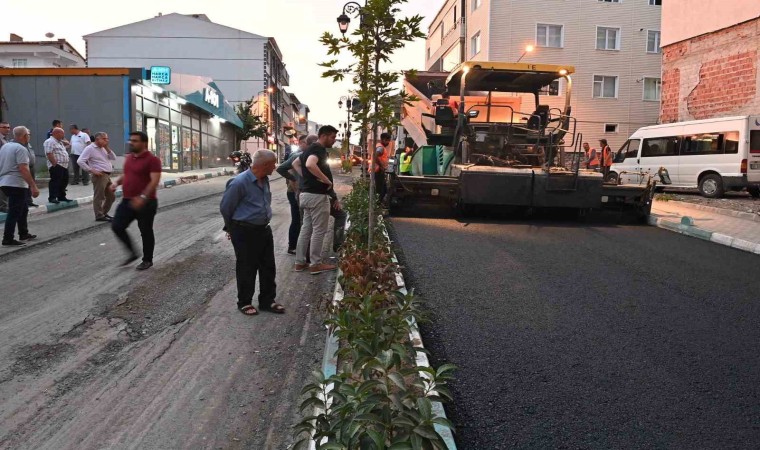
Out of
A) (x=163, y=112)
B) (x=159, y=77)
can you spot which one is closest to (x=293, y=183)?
(x=159, y=77)

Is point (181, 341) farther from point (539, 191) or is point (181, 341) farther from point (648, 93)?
point (648, 93)

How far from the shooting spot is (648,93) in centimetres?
3366

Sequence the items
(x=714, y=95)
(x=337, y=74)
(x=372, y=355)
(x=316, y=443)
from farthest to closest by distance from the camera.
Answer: (x=714, y=95) → (x=337, y=74) → (x=372, y=355) → (x=316, y=443)

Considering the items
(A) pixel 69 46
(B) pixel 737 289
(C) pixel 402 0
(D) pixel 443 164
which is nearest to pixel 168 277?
(C) pixel 402 0

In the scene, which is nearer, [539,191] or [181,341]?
[181,341]

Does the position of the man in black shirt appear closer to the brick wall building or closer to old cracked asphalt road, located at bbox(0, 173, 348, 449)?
old cracked asphalt road, located at bbox(0, 173, 348, 449)

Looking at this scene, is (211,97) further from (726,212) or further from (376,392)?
(376,392)

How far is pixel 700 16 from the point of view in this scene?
20.0 metres

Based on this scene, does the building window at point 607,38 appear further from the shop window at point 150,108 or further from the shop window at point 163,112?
the shop window at point 150,108

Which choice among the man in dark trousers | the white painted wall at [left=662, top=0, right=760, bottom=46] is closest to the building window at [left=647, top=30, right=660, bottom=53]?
the white painted wall at [left=662, top=0, right=760, bottom=46]

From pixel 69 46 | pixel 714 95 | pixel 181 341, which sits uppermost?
pixel 69 46

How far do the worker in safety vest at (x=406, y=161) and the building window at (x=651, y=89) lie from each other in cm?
2505

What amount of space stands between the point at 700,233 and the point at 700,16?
13354 mm

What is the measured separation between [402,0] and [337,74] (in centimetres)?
84
